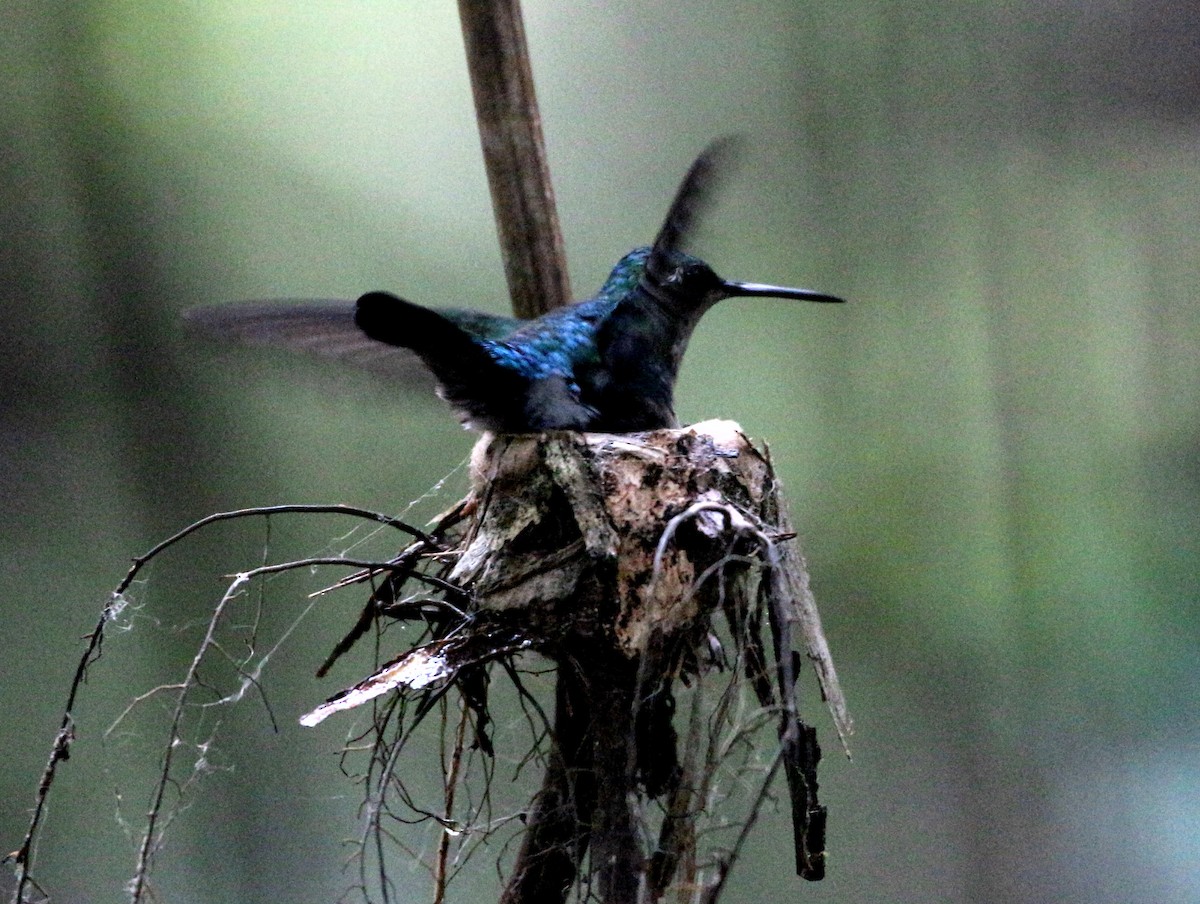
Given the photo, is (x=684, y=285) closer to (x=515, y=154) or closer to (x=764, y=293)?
(x=764, y=293)

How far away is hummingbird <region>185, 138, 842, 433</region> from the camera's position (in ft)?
2.96

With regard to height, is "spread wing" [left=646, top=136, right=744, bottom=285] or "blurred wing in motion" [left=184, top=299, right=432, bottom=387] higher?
"spread wing" [left=646, top=136, right=744, bottom=285]

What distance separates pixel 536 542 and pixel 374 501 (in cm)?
77

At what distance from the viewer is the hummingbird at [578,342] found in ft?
2.96

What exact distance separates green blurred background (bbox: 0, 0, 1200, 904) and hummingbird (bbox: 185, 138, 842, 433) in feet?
1.07

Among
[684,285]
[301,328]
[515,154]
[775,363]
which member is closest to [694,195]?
[684,285]

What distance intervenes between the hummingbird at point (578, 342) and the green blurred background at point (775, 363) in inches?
12.8

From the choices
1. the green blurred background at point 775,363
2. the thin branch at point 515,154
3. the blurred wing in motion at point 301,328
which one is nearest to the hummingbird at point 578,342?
the blurred wing in motion at point 301,328

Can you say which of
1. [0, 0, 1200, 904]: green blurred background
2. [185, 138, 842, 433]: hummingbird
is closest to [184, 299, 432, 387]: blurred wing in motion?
[185, 138, 842, 433]: hummingbird

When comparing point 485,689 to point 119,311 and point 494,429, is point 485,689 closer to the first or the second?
point 494,429

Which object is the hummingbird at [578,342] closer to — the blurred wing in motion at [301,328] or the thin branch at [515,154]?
the blurred wing in motion at [301,328]

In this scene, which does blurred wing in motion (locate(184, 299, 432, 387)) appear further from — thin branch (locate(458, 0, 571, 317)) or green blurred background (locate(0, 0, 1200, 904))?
green blurred background (locate(0, 0, 1200, 904))

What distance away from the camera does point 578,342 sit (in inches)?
39.8

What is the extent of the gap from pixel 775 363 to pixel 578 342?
1.96ft
